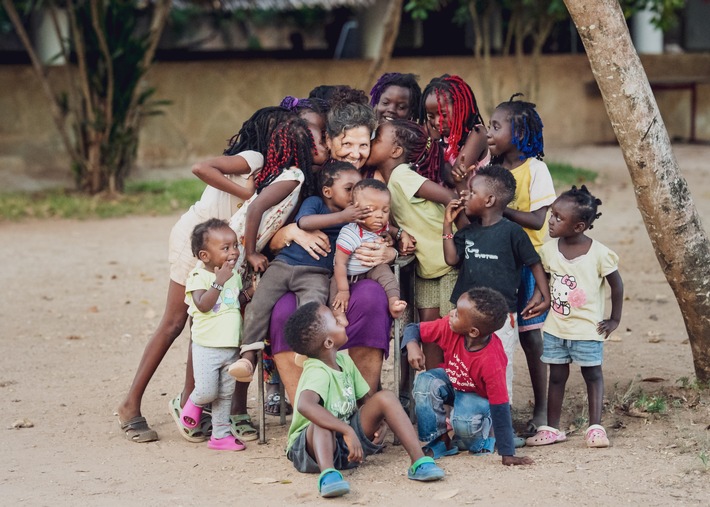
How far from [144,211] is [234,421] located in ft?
21.9

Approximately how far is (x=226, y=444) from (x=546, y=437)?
4.64 ft

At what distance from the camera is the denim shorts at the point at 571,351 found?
4.45 m

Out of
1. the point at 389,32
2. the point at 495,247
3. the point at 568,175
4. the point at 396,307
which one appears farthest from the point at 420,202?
the point at 568,175

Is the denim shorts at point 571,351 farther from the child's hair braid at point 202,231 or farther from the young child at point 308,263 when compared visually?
the child's hair braid at point 202,231

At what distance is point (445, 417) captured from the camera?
438 cm

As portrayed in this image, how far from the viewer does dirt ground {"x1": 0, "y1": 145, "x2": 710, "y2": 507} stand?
389 cm

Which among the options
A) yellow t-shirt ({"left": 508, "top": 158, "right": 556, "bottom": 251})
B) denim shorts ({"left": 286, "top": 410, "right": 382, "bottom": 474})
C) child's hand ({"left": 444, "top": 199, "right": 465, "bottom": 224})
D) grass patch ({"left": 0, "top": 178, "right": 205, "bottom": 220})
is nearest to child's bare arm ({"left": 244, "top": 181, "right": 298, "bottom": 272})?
child's hand ({"left": 444, "top": 199, "right": 465, "bottom": 224})

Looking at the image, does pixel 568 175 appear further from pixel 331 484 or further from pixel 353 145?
pixel 331 484

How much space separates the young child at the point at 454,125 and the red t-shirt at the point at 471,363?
0.79 meters

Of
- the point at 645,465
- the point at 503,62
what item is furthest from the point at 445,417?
the point at 503,62

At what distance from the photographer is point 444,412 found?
173 inches

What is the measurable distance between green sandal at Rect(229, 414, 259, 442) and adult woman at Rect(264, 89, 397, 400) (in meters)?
0.34

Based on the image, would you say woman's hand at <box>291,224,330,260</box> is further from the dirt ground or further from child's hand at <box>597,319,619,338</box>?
child's hand at <box>597,319,619,338</box>

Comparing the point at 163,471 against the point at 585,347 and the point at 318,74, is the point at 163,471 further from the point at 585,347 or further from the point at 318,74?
the point at 318,74
